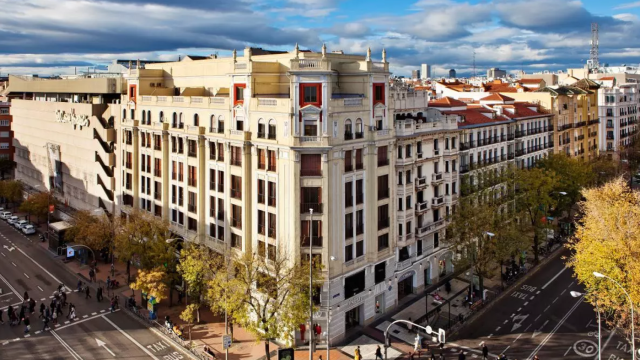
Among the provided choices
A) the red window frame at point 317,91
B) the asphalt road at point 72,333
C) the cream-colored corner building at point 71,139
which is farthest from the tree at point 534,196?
the cream-colored corner building at point 71,139

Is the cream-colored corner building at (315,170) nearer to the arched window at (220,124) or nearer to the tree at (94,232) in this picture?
the arched window at (220,124)

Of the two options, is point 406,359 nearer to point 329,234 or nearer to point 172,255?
point 329,234

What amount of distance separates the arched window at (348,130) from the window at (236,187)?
1285 centimetres

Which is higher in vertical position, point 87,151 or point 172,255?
point 87,151

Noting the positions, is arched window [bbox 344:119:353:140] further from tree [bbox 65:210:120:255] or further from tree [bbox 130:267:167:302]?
tree [bbox 65:210:120:255]

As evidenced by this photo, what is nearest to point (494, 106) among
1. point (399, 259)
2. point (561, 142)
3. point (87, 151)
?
point (561, 142)

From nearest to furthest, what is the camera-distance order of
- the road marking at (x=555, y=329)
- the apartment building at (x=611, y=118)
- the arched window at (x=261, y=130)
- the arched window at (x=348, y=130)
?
the road marking at (x=555, y=329)
the arched window at (x=348, y=130)
the arched window at (x=261, y=130)
the apartment building at (x=611, y=118)

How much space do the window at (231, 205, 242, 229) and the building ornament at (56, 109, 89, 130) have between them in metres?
41.7

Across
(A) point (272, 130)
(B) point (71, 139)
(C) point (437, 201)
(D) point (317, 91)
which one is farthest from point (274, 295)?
(B) point (71, 139)

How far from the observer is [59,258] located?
7662 cm

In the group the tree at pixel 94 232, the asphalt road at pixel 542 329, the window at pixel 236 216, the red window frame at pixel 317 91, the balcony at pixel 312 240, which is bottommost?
the asphalt road at pixel 542 329

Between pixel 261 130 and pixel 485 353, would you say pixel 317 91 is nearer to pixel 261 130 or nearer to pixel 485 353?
pixel 261 130

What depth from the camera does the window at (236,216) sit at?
56906 mm

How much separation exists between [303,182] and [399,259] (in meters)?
17.5
